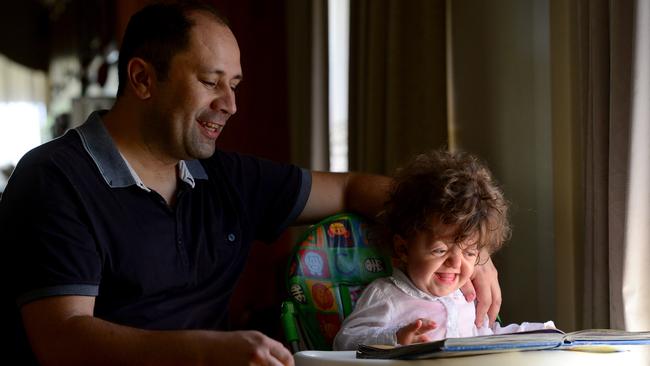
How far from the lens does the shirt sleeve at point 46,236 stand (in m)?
1.68

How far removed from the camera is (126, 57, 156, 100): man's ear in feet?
6.64

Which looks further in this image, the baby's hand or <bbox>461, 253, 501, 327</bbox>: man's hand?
<bbox>461, 253, 501, 327</bbox>: man's hand

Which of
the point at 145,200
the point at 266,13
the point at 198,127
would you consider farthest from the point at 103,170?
the point at 266,13

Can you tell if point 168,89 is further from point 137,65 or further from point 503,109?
point 503,109

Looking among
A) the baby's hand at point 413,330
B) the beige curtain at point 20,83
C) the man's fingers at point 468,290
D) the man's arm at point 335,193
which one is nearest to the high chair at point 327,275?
the man's arm at point 335,193

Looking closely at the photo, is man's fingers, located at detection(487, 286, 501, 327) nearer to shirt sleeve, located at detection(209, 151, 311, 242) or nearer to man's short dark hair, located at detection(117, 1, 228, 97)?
shirt sleeve, located at detection(209, 151, 311, 242)

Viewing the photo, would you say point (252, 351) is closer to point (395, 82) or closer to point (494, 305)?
point (494, 305)

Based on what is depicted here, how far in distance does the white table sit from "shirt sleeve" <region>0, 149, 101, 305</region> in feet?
1.61

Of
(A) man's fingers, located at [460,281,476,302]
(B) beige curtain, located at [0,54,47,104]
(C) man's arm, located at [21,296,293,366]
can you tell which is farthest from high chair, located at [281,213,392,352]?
(B) beige curtain, located at [0,54,47,104]

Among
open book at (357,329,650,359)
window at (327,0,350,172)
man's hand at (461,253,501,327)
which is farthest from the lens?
window at (327,0,350,172)

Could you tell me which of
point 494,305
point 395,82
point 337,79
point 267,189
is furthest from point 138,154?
point 337,79

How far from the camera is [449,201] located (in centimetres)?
178

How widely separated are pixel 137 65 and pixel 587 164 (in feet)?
3.62

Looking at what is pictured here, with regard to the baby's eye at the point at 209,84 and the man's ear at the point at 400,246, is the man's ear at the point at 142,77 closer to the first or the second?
the baby's eye at the point at 209,84
